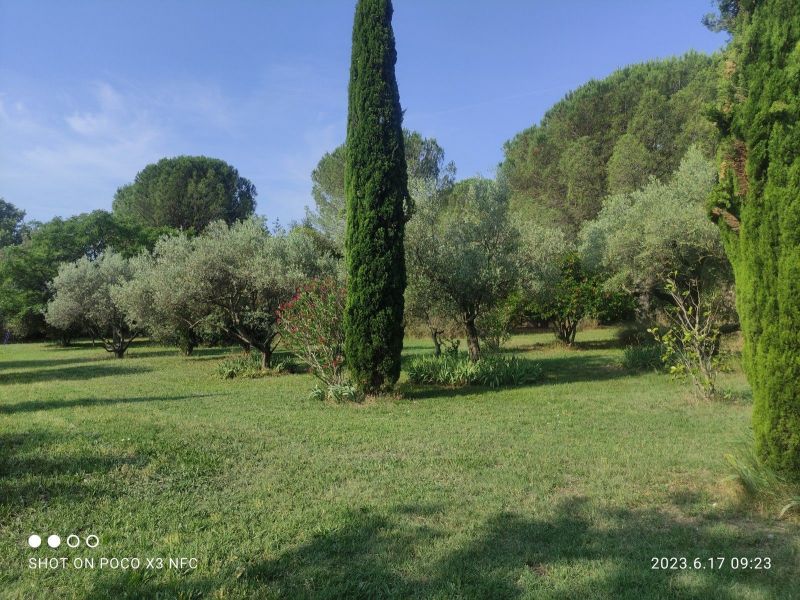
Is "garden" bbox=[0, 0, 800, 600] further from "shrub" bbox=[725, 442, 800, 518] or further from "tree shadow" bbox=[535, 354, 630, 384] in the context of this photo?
"tree shadow" bbox=[535, 354, 630, 384]

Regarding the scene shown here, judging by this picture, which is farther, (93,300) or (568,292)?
(93,300)

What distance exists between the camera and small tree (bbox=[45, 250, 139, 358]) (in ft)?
72.7

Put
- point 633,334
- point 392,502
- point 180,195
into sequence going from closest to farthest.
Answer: point 392,502
point 633,334
point 180,195

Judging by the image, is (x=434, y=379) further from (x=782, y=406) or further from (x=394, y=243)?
(x=782, y=406)

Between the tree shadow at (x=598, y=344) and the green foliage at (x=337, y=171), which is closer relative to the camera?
the tree shadow at (x=598, y=344)

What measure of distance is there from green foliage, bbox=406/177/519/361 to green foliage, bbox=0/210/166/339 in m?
22.0

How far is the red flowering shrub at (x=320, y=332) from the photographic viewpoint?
10305mm

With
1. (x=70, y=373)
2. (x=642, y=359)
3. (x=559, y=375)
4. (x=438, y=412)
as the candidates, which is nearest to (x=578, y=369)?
(x=559, y=375)

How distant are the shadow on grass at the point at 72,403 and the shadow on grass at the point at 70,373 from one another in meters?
4.90

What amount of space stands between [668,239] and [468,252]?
5.08 meters

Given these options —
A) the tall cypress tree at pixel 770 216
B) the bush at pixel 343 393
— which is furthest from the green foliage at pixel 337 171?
the tall cypress tree at pixel 770 216

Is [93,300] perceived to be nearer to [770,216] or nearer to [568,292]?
[568,292]

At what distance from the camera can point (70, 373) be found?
1556 cm

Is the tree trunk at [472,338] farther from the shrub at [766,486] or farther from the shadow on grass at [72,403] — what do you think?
the shrub at [766,486]
